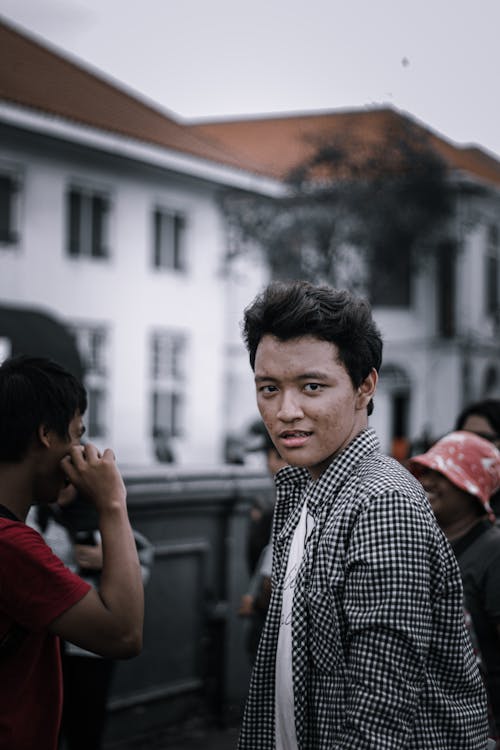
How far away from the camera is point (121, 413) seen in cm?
2152

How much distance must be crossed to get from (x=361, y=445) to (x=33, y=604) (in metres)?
0.73

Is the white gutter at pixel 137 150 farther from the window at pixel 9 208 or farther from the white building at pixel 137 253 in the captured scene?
the window at pixel 9 208

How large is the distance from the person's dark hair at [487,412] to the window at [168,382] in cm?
1728

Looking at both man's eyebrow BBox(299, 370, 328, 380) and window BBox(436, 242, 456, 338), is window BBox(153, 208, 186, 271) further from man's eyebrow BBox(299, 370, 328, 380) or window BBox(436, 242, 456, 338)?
man's eyebrow BBox(299, 370, 328, 380)

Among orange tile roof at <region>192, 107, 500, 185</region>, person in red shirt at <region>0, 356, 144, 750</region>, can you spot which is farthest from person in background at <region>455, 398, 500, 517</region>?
orange tile roof at <region>192, 107, 500, 185</region>

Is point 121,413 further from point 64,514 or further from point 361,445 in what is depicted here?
point 361,445

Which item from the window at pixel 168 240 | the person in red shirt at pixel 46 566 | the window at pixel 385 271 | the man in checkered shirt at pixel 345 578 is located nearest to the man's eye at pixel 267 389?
the man in checkered shirt at pixel 345 578

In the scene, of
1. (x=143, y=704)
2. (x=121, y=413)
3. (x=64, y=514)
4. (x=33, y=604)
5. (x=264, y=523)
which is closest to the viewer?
(x=33, y=604)

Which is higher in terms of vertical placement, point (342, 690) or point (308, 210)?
point (308, 210)

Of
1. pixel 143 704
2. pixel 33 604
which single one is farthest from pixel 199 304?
pixel 33 604

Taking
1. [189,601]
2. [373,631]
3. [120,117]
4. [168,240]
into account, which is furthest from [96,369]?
[373,631]

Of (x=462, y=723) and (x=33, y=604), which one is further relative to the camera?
(x=33, y=604)

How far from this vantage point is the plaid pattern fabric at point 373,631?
1780 millimetres

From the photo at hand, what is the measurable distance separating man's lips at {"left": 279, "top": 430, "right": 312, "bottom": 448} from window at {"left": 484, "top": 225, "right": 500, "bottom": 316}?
28892 mm
